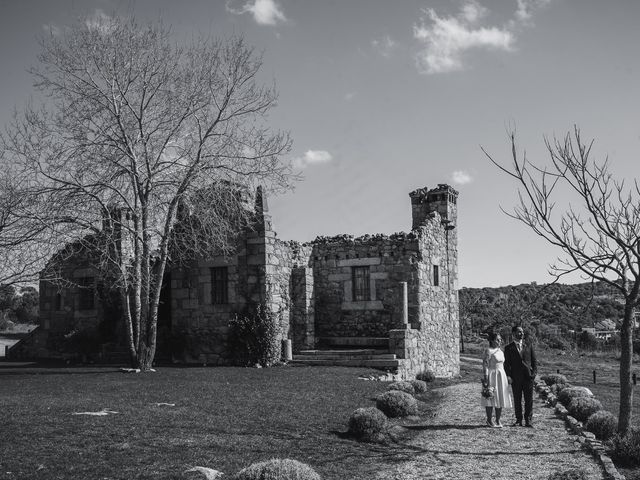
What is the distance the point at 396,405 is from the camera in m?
12.3

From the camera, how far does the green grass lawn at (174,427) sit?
25.0ft

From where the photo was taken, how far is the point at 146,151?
60.1 ft

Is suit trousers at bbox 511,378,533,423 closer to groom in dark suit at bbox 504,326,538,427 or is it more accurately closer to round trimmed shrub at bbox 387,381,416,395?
groom in dark suit at bbox 504,326,538,427

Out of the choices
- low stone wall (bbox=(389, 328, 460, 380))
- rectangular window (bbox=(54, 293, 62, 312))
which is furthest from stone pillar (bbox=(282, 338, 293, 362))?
rectangular window (bbox=(54, 293, 62, 312))

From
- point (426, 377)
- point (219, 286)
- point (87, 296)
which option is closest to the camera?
point (426, 377)

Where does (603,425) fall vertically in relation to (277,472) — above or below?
below

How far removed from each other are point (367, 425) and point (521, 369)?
2.98m

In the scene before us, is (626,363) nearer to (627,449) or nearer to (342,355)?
(627,449)

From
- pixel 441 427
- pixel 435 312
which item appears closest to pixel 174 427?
pixel 441 427

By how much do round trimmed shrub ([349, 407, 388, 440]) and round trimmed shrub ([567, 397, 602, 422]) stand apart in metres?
4.19

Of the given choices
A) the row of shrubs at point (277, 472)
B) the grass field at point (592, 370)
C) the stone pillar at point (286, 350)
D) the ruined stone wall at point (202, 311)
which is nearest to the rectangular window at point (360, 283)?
the stone pillar at point (286, 350)

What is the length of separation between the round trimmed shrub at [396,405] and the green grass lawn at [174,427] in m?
0.59

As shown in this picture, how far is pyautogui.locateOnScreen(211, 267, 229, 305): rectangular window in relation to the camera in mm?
21797

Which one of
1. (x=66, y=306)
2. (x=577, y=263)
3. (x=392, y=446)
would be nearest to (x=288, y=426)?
(x=392, y=446)
